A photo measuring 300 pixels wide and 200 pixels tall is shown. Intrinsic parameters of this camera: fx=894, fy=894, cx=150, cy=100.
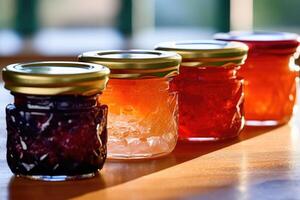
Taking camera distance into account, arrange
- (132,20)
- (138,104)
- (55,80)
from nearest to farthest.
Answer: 1. (55,80)
2. (138,104)
3. (132,20)

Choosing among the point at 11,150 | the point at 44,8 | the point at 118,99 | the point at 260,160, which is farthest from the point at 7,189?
the point at 44,8

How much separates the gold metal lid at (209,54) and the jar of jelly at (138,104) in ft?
0.21

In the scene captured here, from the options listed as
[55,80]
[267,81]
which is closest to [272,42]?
[267,81]

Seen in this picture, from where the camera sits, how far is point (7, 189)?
854 mm

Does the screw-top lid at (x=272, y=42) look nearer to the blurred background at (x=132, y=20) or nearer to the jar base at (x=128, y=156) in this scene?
the jar base at (x=128, y=156)

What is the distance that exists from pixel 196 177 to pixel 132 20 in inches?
77.7

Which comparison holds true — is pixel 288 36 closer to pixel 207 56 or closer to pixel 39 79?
pixel 207 56

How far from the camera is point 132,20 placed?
112 inches

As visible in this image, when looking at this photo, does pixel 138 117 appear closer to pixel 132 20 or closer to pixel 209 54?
pixel 209 54

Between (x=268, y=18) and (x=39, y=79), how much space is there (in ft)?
6.93

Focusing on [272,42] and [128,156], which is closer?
[128,156]

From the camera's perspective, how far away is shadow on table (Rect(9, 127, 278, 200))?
0.84 meters

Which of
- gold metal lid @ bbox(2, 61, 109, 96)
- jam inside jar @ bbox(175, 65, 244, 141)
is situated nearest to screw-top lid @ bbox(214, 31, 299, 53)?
jam inside jar @ bbox(175, 65, 244, 141)

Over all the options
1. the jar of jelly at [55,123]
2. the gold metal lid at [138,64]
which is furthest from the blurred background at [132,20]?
the jar of jelly at [55,123]
